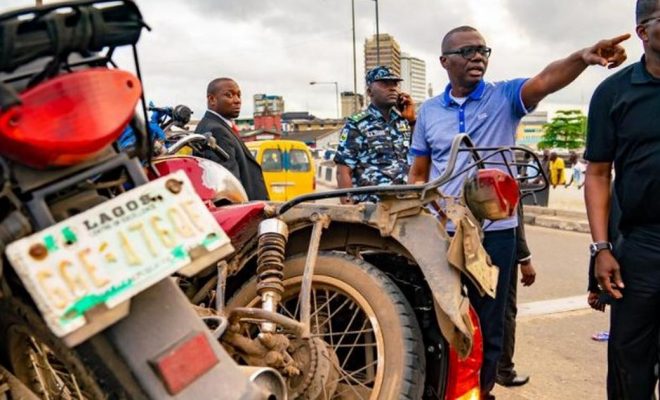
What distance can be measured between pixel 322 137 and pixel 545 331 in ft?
193

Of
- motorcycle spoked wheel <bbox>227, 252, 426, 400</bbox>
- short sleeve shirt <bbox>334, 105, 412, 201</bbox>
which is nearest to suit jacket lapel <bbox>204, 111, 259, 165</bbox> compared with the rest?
short sleeve shirt <bbox>334, 105, 412, 201</bbox>

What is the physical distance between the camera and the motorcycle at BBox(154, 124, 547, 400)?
2201 mm

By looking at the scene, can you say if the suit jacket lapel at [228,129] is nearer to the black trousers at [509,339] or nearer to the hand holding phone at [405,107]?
the hand holding phone at [405,107]

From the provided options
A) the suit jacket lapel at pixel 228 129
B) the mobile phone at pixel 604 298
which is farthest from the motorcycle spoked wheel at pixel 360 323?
the suit jacket lapel at pixel 228 129

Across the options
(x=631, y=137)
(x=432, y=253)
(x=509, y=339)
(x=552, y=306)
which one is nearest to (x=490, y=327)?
(x=509, y=339)

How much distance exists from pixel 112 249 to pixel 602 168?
7.01 feet

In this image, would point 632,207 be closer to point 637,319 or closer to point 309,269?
point 637,319

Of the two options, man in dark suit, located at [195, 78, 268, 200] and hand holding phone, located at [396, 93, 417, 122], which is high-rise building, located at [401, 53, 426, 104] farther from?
hand holding phone, located at [396, 93, 417, 122]

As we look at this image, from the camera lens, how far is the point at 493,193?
7.27 feet

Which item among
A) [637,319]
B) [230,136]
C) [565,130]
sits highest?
[230,136]

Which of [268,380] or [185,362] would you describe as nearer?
[185,362]

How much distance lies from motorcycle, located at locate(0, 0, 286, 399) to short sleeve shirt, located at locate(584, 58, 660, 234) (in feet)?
5.83

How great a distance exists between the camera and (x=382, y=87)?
4.44m

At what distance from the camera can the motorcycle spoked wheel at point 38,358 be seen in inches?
59.6
